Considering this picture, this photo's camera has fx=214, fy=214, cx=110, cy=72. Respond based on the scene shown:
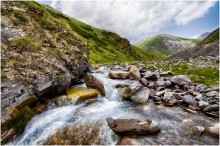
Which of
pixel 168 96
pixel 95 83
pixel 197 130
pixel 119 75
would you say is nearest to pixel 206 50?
pixel 119 75

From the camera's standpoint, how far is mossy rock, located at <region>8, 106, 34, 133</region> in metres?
16.1

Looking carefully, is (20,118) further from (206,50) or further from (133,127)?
(206,50)

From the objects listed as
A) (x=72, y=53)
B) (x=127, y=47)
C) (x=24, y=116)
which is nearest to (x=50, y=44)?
(x=72, y=53)

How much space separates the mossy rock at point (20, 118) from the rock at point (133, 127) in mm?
7038

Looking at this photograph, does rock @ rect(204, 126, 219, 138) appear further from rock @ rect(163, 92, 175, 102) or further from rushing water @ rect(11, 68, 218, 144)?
rock @ rect(163, 92, 175, 102)

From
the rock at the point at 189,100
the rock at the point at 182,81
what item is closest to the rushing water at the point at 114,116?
the rock at the point at 189,100

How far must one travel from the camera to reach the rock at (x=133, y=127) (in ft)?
46.4

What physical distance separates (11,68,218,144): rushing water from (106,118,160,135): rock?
0.39 metres

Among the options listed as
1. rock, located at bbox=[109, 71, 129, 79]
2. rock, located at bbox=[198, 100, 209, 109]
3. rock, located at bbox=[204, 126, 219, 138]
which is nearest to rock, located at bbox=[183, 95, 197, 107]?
rock, located at bbox=[198, 100, 209, 109]

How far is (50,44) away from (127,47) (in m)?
138

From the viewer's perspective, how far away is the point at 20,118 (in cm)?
1670

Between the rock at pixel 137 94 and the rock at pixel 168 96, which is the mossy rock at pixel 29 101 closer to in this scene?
the rock at pixel 137 94

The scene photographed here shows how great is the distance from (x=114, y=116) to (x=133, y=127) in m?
3.46

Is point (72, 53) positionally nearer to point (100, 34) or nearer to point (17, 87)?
point (17, 87)
